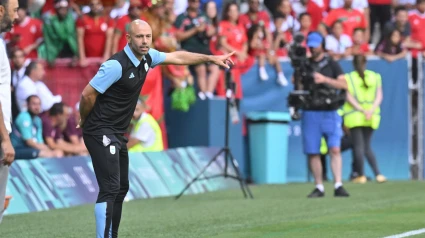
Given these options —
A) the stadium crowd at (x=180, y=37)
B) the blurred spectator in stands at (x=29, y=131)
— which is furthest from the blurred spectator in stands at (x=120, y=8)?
the blurred spectator in stands at (x=29, y=131)

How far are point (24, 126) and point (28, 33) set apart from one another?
226 cm

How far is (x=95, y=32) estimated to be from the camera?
59.7 feet

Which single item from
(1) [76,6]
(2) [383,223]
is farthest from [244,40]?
(2) [383,223]

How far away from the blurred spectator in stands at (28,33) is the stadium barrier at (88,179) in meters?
2.55

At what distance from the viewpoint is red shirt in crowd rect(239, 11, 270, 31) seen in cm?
2111

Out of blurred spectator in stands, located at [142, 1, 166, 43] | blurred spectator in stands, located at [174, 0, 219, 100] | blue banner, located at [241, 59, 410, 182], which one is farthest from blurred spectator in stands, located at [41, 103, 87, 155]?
blue banner, located at [241, 59, 410, 182]

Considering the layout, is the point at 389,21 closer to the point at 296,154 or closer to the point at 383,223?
the point at 296,154

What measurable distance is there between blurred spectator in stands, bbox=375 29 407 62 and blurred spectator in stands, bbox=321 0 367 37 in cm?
78

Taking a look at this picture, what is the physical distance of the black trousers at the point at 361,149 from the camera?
64.6 ft

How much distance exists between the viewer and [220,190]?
18062 mm

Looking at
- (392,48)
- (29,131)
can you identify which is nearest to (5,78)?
(29,131)

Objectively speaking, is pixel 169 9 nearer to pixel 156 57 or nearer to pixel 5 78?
pixel 156 57

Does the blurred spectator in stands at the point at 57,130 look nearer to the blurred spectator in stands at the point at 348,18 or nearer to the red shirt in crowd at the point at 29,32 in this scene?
the red shirt in crowd at the point at 29,32

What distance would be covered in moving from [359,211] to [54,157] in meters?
4.52
